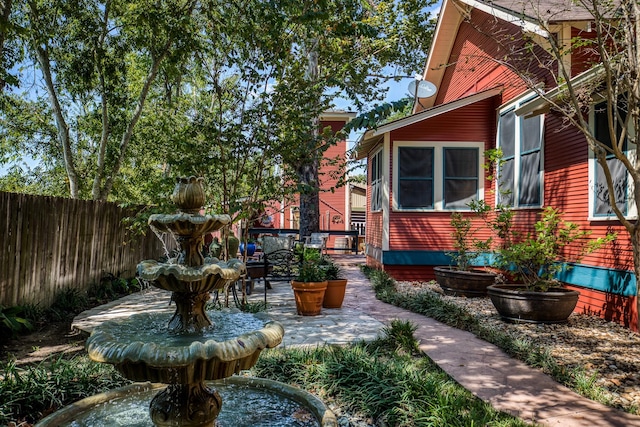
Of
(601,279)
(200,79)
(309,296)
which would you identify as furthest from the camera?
(200,79)

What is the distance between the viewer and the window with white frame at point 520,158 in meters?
8.41

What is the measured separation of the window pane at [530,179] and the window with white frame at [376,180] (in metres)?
3.73

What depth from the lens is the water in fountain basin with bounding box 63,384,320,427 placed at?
116 inches

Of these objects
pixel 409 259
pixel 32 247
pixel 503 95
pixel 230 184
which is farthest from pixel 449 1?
pixel 32 247

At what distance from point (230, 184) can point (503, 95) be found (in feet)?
22.1

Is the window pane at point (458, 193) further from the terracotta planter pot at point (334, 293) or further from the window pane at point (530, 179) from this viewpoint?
the terracotta planter pot at point (334, 293)

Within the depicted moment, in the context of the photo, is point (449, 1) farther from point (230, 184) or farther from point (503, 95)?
point (230, 184)

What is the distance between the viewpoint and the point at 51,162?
13.3 m

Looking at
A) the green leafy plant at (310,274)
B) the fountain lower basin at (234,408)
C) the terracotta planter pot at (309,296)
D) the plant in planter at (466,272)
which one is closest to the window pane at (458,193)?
the plant in planter at (466,272)

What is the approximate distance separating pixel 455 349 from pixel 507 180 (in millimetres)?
5596

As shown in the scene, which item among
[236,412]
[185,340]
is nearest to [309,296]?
[236,412]

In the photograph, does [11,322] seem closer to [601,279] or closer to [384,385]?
[384,385]

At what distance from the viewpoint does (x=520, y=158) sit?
9016 mm

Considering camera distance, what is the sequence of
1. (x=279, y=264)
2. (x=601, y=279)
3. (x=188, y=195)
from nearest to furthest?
1. (x=188, y=195)
2. (x=601, y=279)
3. (x=279, y=264)
